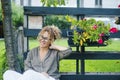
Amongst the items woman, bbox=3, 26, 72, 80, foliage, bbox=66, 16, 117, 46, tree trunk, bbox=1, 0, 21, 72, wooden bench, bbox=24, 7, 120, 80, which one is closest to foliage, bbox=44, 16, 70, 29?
wooden bench, bbox=24, 7, 120, 80

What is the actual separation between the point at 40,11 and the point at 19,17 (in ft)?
34.0

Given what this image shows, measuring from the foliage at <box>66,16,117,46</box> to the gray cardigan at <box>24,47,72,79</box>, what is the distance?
0.26 metres

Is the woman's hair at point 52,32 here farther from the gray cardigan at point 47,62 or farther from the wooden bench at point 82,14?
the wooden bench at point 82,14

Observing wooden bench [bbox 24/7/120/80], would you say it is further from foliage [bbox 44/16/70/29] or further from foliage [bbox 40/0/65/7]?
foliage [bbox 44/16/70/29]

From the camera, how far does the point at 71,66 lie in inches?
362

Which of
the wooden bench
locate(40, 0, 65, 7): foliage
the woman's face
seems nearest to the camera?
the woman's face

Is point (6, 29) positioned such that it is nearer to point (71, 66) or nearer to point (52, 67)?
point (52, 67)

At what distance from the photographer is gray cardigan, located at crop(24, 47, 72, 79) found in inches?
178

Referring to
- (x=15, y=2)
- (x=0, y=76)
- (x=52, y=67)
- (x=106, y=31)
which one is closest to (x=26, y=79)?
(x=52, y=67)

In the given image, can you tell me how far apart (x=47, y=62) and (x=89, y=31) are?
0.61 meters

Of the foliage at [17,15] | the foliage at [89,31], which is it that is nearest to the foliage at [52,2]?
the foliage at [89,31]

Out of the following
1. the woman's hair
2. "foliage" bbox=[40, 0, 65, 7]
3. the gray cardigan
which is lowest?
the gray cardigan

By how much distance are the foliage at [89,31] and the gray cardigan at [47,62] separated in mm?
264

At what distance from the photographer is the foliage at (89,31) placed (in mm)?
4719
